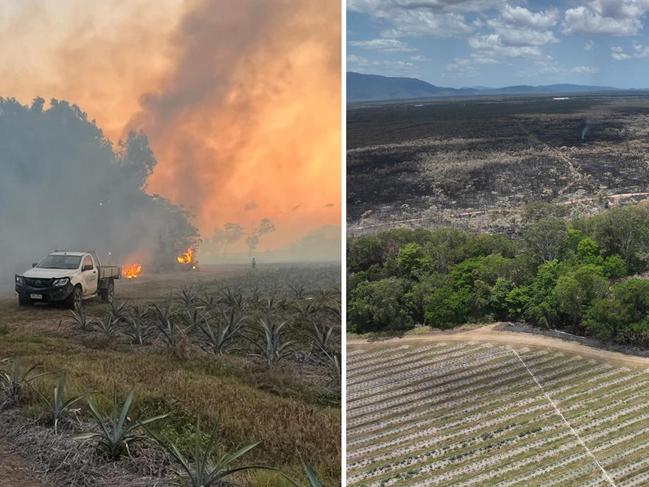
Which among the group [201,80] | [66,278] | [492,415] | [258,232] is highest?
[201,80]

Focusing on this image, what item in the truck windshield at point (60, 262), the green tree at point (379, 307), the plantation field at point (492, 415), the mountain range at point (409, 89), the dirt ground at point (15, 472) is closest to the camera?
the dirt ground at point (15, 472)

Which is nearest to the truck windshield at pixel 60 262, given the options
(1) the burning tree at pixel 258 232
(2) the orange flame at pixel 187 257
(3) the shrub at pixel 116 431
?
(2) the orange flame at pixel 187 257

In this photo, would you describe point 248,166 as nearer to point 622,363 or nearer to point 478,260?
point 478,260

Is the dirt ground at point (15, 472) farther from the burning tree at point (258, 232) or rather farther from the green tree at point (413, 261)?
the green tree at point (413, 261)

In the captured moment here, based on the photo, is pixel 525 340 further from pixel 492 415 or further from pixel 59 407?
pixel 59 407

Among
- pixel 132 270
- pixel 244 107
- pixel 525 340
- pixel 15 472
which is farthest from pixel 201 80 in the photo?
pixel 525 340

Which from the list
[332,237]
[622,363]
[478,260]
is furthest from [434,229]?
[332,237]

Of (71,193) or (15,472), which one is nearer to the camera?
(15,472)

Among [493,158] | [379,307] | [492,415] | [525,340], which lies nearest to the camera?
[492,415]
